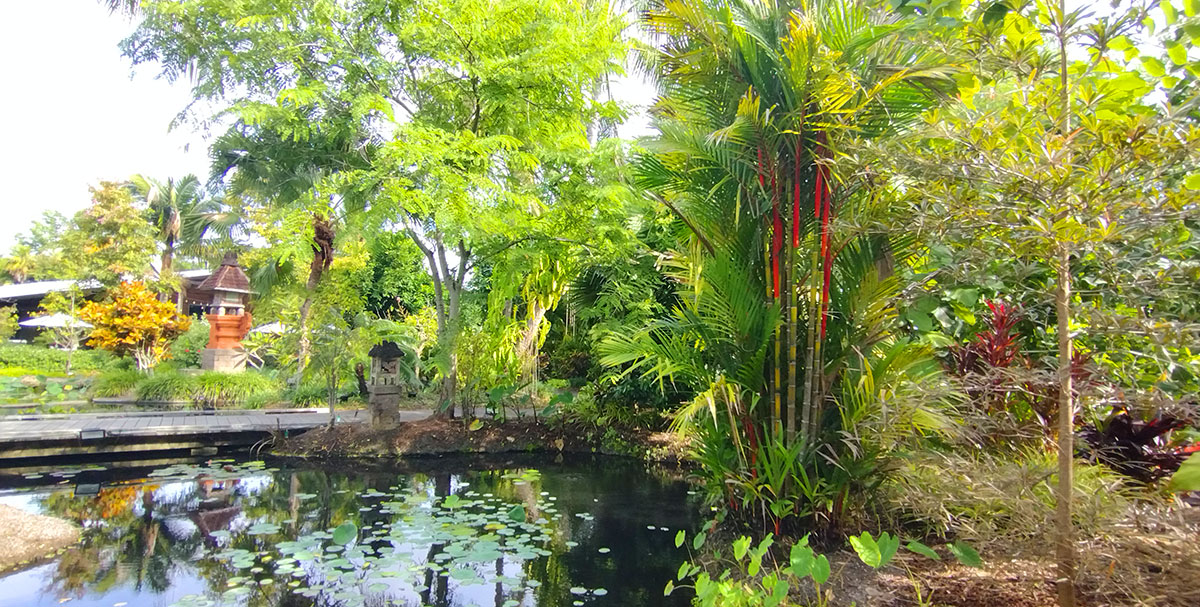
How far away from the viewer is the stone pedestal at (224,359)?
13195 millimetres

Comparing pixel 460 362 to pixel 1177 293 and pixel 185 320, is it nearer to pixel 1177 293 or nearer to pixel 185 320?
pixel 1177 293

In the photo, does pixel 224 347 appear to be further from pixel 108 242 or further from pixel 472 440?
pixel 472 440

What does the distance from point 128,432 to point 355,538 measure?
4.73m

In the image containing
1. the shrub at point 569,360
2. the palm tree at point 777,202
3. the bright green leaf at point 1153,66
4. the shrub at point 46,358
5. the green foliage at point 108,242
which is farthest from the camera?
the shrub at point 46,358

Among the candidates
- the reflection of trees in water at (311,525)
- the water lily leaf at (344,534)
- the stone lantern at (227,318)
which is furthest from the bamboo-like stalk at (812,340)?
the stone lantern at (227,318)

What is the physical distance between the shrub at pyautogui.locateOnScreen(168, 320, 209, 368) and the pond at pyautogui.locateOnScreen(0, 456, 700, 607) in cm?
889

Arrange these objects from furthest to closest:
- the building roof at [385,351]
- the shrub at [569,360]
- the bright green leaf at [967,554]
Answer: the shrub at [569,360], the building roof at [385,351], the bright green leaf at [967,554]

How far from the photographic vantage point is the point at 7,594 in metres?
3.65

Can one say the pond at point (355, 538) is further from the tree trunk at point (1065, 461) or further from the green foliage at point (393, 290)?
the green foliage at point (393, 290)

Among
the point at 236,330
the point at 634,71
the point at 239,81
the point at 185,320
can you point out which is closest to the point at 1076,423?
the point at 239,81

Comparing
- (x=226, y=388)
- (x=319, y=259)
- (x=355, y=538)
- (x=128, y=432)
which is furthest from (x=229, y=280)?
(x=355, y=538)

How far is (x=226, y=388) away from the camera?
1105 cm

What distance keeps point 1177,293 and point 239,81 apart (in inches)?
355

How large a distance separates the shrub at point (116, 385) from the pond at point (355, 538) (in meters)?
5.81
